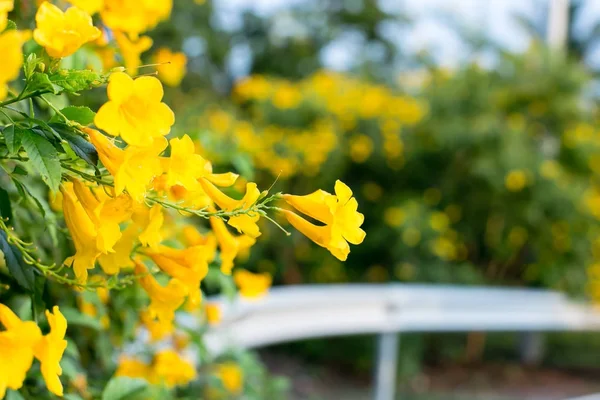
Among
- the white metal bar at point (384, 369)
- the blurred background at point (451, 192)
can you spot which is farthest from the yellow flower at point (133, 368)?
the blurred background at point (451, 192)

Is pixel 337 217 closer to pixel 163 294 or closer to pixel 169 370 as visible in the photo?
pixel 163 294

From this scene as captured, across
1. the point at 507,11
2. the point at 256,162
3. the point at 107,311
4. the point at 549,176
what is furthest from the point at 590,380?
the point at 507,11

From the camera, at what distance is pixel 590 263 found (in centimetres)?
584

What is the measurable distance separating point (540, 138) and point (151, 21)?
5779 millimetres

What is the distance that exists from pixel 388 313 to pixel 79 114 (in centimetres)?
367

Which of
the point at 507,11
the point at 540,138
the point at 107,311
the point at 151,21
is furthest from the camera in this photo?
the point at 507,11

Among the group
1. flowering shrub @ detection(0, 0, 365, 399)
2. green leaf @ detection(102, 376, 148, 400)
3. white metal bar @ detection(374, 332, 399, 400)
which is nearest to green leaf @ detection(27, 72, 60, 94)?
flowering shrub @ detection(0, 0, 365, 399)

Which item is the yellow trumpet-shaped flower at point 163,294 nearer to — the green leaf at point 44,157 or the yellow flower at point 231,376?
the green leaf at point 44,157

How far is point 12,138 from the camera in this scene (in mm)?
773

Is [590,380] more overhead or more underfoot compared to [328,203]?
more overhead

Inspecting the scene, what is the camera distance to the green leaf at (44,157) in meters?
0.75

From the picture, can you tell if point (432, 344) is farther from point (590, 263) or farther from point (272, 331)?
point (272, 331)

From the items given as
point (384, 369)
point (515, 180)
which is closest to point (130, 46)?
point (384, 369)

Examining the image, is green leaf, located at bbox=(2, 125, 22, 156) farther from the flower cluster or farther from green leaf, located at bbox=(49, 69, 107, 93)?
the flower cluster
